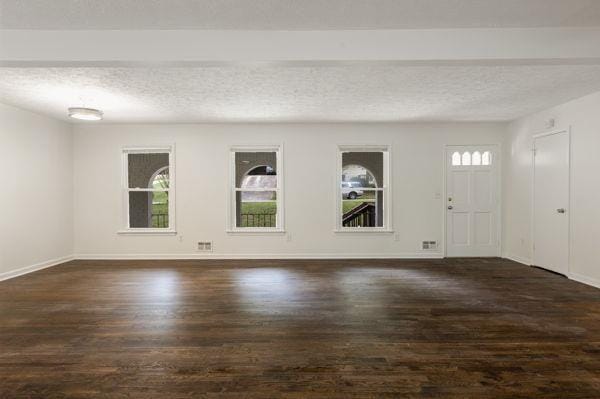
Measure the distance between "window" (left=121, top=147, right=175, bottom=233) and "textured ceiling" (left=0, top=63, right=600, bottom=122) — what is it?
88 centimetres

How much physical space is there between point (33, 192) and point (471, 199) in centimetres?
746

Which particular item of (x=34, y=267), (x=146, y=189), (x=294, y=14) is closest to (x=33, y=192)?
(x=34, y=267)

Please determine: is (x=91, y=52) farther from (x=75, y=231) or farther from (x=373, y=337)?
(x=75, y=231)

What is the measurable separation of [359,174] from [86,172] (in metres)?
5.12

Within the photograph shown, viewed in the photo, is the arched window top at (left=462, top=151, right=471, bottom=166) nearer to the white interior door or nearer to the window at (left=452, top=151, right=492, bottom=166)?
the window at (left=452, top=151, right=492, bottom=166)

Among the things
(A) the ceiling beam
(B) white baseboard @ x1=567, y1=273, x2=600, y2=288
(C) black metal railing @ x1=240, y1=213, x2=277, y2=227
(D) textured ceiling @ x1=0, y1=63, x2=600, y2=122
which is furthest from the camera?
(C) black metal railing @ x1=240, y1=213, x2=277, y2=227

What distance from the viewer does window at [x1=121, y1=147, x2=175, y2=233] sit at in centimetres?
600

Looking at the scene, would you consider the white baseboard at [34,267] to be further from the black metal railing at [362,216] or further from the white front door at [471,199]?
the white front door at [471,199]

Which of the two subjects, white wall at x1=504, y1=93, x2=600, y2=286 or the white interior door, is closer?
white wall at x1=504, y1=93, x2=600, y2=286

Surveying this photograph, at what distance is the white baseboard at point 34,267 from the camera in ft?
15.1

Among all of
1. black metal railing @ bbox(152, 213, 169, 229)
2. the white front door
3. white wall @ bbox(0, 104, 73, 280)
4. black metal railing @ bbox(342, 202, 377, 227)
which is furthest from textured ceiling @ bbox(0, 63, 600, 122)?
black metal railing @ bbox(152, 213, 169, 229)

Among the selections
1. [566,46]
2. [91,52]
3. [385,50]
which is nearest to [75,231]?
[91,52]

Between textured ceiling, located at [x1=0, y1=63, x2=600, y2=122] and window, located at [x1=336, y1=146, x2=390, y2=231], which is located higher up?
textured ceiling, located at [x1=0, y1=63, x2=600, y2=122]

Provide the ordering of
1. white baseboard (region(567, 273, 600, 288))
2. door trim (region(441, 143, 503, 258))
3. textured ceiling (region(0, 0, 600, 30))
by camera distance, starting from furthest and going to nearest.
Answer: door trim (region(441, 143, 503, 258)) → white baseboard (region(567, 273, 600, 288)) → textured ceiling (region(0, 0, 600, 30))
